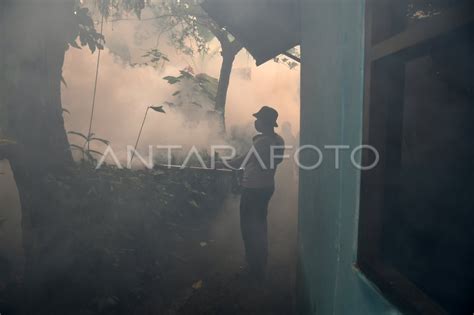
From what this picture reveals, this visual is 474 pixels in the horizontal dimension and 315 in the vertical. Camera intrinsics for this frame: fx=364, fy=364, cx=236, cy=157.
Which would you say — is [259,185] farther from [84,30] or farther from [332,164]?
[84,30]

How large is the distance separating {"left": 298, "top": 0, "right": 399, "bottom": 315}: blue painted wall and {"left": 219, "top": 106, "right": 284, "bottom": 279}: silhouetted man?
129 cm

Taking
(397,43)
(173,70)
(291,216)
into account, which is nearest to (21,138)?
(397,43)

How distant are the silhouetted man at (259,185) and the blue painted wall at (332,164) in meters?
1.29

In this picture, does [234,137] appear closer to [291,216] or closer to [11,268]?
[291,216]

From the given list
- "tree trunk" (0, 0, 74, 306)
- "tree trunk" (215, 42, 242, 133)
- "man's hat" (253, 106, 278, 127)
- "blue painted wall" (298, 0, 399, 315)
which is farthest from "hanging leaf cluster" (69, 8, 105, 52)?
"tree trunk" (215, 42, 242, 133)

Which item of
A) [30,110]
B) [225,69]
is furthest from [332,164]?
[225,69]

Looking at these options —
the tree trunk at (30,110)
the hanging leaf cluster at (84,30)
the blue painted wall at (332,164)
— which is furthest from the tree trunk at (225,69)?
the blue painted wall at (332,164)

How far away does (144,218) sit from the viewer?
524cm

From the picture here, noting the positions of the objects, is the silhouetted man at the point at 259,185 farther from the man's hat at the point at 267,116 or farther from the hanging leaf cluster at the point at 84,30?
the hanging leaf cluster at the point at 84,30

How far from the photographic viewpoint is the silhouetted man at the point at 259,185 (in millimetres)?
4738

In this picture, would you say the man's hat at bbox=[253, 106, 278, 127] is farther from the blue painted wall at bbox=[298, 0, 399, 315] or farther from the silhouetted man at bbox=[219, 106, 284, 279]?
the blue painted wall at bbox=[298, 0, 399, 315]

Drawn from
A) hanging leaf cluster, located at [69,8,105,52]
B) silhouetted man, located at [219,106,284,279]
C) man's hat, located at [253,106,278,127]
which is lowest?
silhouetted man, located at [219,106,284,279]

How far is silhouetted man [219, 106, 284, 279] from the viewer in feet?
15.5

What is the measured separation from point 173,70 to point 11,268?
13368 millimetres
